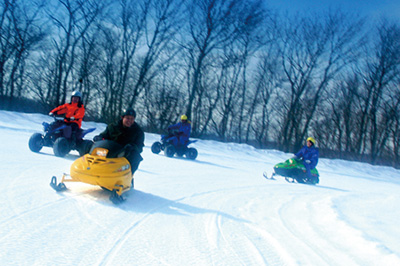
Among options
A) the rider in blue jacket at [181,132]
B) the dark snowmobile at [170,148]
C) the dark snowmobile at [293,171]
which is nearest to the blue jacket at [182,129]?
the rider in blue jacket at [181,132]

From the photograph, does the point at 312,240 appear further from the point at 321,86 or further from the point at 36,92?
the point at 36,92

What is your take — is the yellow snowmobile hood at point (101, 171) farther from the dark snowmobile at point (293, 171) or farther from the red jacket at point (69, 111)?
the dark snowmobile at point (293, 171)

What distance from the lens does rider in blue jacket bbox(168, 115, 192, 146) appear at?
13.2 metres

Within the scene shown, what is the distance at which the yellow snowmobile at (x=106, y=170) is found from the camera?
172 inches

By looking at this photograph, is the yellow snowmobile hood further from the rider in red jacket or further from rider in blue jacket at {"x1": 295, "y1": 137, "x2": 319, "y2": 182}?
rider in blue jacket at {"x1": 295, "y1": 137, "x2": 319, "y2": 182}

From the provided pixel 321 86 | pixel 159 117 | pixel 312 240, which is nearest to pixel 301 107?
pixel 321 86

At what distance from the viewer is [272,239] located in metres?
3.67

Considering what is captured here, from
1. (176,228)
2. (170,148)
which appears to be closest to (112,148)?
(176,228)

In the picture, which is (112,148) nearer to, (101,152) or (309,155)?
(101,152)

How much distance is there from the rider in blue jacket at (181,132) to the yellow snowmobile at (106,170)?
A: 8.39m

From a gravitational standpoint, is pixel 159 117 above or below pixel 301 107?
below

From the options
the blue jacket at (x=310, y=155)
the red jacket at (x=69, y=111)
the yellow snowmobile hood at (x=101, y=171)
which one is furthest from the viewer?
the blue jacket at (x=310, y=155)

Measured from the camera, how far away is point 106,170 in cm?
439

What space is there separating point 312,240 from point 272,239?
1.57 ft
